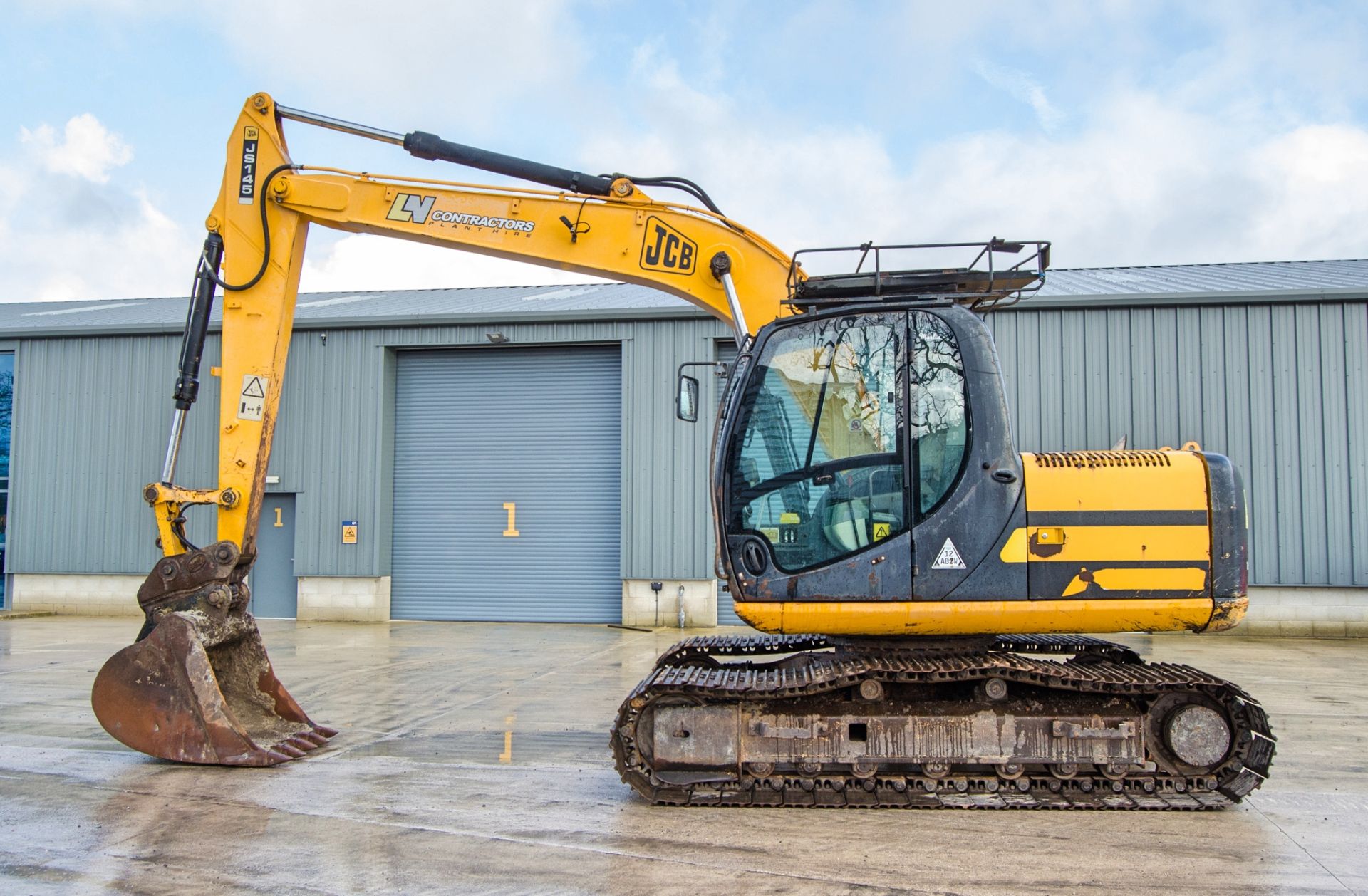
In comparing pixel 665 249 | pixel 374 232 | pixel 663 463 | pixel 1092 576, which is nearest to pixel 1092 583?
pixel 1092 576

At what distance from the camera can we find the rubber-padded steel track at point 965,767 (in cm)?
567

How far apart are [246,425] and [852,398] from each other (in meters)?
4.22

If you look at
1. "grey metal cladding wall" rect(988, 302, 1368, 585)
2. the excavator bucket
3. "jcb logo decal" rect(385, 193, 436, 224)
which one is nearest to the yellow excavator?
"jcb logo decal" rect(385, 193, 436, 224)

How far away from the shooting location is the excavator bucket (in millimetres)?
6566

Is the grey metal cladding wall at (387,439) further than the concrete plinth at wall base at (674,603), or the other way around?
the grey metal cladding wall at (387,439)

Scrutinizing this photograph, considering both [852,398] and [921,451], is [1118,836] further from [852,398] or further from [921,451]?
[852,398]

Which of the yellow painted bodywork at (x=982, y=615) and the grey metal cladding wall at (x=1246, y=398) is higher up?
the grey metal cladding wall at (x=1246, y=398)

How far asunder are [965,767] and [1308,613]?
12654 mm

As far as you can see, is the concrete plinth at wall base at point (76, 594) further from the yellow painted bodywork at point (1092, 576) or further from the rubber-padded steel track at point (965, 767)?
the yellow painted bodywork at point (1092, 576)

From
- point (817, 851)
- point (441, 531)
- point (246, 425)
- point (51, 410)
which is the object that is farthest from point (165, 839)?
point (51, 410)

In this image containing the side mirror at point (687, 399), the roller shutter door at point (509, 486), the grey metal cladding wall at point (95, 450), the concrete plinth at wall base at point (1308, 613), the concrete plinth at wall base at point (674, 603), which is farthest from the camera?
the grey metal cladding wall at point (95, 450)

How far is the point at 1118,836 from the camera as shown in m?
5.29

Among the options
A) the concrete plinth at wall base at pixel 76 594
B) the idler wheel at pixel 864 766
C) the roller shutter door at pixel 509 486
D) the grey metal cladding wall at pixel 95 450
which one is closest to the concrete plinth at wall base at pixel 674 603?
the roller shutter door at pixel 509 486

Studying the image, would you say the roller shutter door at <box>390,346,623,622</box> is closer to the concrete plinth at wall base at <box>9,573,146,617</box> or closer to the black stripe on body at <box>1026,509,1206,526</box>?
the concrete plinth at wall base at <box>9,573,146,617</box>
